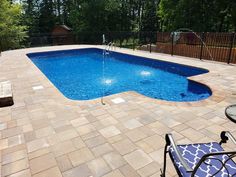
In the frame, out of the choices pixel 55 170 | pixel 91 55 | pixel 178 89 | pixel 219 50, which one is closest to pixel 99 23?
pixel 91 55

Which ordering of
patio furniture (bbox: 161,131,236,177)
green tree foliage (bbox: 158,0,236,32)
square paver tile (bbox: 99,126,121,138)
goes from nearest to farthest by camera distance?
patio furniture (bbox: 161,131,236,177) → square paver tile (bbox: 99,126,121,138) → green tree foliage (bbox: 158,0,236,32)

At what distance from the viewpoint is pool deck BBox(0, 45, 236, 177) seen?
2.31 meters

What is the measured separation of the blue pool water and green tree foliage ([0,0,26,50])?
3.42 meters

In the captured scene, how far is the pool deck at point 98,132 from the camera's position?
2.31 m

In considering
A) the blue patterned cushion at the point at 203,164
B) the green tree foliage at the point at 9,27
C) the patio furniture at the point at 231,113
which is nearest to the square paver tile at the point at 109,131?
the blue patterned cushion at the point at 203,164

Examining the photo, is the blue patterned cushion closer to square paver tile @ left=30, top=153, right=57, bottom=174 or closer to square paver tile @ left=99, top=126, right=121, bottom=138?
square paver tile @ left=99, top=126, right=121, bottom=138

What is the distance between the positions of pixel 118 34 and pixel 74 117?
1088cm

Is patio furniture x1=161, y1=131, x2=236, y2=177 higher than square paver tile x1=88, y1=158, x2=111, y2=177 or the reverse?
higher

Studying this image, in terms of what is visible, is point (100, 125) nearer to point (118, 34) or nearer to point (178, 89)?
point (178, 89)

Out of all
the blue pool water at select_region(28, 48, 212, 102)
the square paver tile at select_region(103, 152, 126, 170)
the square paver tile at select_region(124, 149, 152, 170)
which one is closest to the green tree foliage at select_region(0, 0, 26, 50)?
the blue pool water at select_region(28, 48, 212, 102)

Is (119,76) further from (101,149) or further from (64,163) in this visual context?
(64,163)

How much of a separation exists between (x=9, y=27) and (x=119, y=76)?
32.1 ft

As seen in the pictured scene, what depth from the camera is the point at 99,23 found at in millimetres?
20562

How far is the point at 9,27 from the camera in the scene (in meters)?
13.5
